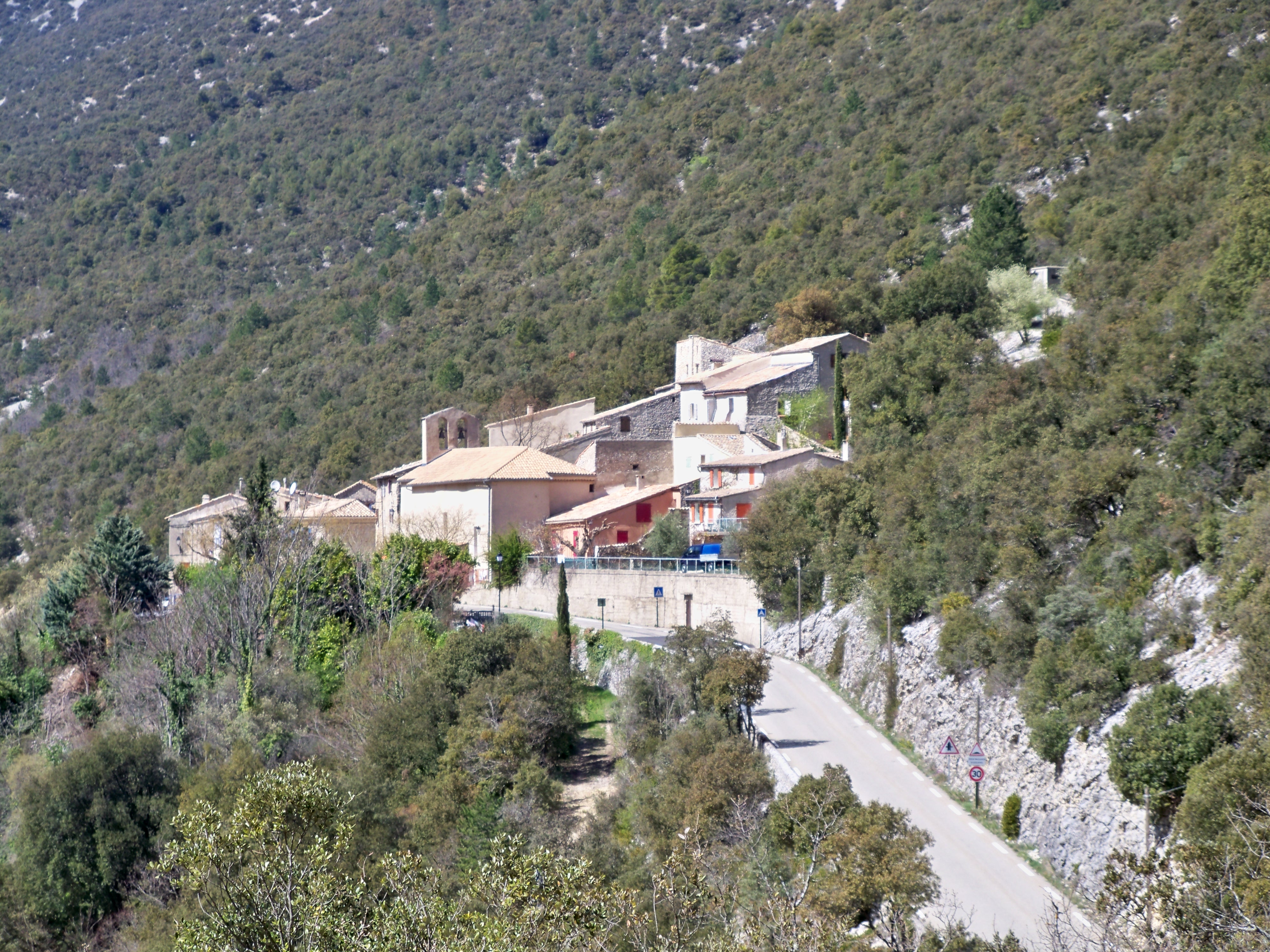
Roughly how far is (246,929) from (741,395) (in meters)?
43.3

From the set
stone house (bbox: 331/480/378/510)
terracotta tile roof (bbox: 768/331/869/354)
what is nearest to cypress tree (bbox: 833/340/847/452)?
terracotta tile roof (bbox: 768/331/869/354)

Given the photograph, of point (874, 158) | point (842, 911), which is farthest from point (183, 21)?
point (842, 911)

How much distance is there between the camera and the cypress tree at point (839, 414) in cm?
4969

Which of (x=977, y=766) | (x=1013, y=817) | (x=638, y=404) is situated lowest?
(x=1013, y=817)

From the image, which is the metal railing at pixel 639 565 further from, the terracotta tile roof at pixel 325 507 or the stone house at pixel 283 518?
the terracotta tile roof at pixel 325 507

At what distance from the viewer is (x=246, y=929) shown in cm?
1135

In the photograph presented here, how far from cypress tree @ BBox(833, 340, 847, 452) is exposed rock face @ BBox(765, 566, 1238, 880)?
2003cm

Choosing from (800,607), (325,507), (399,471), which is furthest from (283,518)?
(800,607)

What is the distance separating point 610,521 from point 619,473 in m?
6.12

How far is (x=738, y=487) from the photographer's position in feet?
152

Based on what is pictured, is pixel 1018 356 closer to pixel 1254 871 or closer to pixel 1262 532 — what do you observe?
pixel 1262 532

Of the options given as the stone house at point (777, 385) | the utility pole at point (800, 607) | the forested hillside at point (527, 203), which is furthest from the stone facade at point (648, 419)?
the utility pole at point (800, 607)

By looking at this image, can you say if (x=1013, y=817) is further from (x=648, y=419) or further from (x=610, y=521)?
(x=648, y=419)

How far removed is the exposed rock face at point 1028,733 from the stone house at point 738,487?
1503 cm
